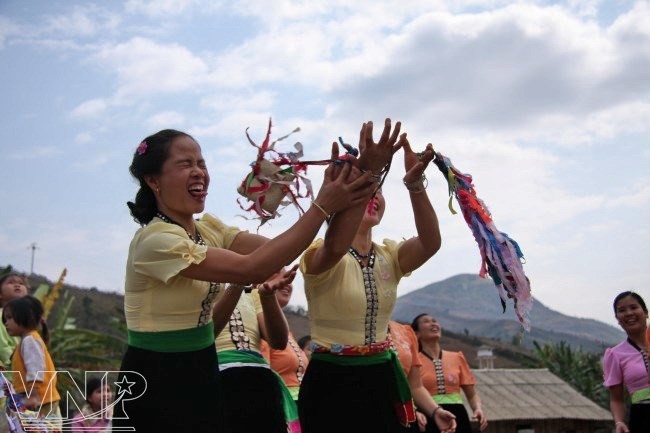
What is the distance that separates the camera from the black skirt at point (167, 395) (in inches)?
111

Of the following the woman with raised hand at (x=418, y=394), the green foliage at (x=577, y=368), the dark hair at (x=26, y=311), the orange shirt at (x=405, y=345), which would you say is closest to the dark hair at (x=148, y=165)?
the woman with raised hand at (x=418, y=394)

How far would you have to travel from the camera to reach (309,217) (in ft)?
9.39

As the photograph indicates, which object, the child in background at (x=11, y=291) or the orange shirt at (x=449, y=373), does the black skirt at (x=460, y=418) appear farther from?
the child in background at (x=11, y=291)

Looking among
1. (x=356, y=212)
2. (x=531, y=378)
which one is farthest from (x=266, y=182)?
(x=531, y=378)

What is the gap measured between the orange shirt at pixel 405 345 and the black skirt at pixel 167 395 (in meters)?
2.90

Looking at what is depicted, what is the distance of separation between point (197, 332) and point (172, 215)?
475 millimetres

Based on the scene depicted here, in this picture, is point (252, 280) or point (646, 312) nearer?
point (252, 280)

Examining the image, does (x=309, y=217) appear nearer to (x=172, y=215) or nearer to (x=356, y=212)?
(x=172, y=215)

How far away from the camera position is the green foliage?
33281 millimetres

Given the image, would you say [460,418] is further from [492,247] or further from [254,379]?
[492,247]

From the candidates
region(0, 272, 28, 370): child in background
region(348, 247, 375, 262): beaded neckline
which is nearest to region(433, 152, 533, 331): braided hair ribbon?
region(348, 247, 375, 262): beaded neckline

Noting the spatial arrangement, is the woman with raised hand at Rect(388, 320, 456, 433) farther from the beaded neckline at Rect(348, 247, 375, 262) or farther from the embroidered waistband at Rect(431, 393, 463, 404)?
the beaded neckline at Rect(348, 247, 375, 262)

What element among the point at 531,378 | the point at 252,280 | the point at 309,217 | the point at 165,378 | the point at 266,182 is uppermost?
the point at 266,182

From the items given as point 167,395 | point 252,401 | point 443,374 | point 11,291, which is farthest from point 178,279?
point 443,374
